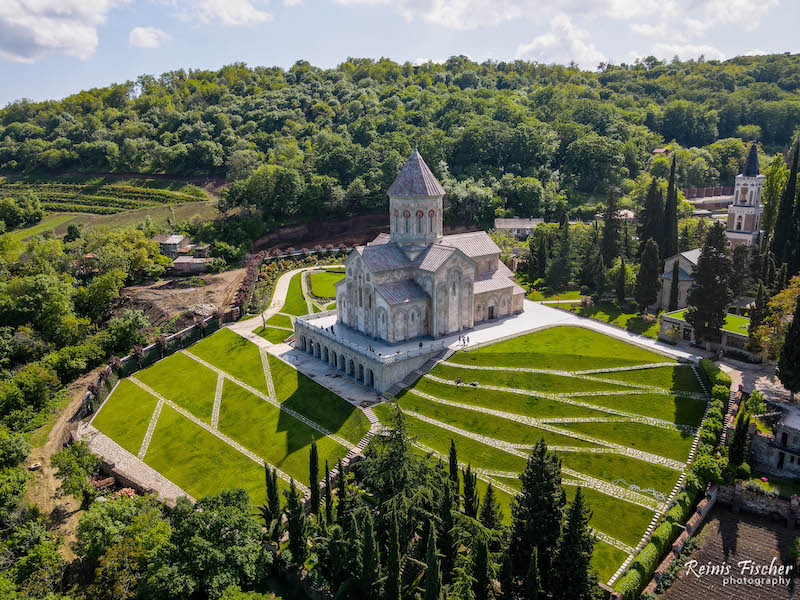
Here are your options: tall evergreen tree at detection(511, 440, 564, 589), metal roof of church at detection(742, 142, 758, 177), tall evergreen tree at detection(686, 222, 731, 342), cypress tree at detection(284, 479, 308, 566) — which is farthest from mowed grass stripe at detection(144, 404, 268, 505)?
metal roof of church at detection(742, 142, 758, 177)

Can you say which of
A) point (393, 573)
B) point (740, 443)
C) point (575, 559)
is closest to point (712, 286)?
point (740, 443)

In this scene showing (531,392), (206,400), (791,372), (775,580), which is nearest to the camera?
(775,580)

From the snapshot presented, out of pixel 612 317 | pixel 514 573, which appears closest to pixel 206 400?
pixel 514 573

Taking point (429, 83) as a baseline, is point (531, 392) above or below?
below

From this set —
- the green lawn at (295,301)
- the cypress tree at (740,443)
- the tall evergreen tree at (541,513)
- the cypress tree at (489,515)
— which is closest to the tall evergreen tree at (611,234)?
the cypress tree at (740,443)

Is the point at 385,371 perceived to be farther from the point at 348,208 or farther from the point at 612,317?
the point at 348,208

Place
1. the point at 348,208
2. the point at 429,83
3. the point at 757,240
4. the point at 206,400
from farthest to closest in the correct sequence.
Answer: the point at 429,83
the point at 348,208
the point at 757,240
the point at 206,400
